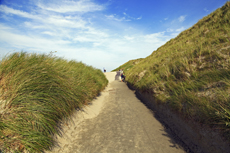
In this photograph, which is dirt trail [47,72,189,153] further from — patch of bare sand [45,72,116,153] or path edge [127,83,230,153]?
path edge [127,83,230,153]

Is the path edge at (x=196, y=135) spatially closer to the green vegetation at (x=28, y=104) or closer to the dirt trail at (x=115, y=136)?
the dirt trail at (x=115, y=136)

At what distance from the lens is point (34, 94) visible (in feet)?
10.00

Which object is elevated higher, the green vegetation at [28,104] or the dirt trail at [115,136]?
the green vegetation at [28,104]

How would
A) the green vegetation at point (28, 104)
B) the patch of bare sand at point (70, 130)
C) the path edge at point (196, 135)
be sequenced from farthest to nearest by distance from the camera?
the patch of bare sand at point (70, 130) → the path edge at point (196, 135) → the green vegetation at point (28, 104)

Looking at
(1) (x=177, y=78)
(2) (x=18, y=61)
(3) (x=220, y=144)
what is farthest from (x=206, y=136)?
(2) (x=18, y=61)

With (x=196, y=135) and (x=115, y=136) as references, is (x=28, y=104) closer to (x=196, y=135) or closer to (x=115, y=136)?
(x=115, y=136)

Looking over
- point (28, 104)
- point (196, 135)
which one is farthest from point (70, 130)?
point (196, 135)

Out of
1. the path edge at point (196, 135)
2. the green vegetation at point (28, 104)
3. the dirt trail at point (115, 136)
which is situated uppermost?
the green vegetation at point (28, 104)

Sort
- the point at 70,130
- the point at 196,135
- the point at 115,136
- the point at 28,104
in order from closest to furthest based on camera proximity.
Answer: the point at 28,104
the point at 196,135
the point at 115,136
the point at 70,130

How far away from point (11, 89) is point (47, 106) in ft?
2.85

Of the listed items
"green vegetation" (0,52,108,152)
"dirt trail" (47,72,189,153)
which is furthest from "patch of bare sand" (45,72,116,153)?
"green vegetation" (0,52,108,152)

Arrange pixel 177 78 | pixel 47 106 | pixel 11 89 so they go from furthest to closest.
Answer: pixel 177 78
pixel 47 106
pixel 11 89

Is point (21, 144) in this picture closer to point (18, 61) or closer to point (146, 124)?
point (18, 61)

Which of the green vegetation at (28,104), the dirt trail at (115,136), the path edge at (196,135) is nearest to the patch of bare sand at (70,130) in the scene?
the dirt trail at (115,136)
